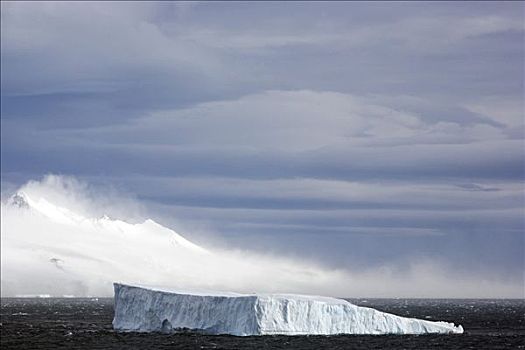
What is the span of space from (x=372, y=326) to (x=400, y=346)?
11.0 metres

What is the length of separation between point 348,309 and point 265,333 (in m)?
7.00

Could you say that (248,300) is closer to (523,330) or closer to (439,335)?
(439,335)

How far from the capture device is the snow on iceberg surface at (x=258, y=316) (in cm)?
7481

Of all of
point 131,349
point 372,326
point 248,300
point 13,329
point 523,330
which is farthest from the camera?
point 523,330

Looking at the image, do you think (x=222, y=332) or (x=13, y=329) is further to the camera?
(x=13, y=329)

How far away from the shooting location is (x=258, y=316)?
74375 millimetres

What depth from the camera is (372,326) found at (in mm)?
79875

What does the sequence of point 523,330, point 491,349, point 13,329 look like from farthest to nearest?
point 523,330 → point 13,329 → point 491,349

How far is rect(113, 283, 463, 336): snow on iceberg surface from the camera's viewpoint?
2945 inches

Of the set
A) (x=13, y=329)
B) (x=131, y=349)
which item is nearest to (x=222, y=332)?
(x=131, y=349)

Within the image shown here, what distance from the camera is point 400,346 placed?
68.9 meters

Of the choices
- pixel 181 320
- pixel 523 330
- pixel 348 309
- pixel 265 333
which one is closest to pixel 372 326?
pixel 348 309

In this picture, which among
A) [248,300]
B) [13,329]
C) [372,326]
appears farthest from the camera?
[13,329]

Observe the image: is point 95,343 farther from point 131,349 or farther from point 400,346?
point 400,346
